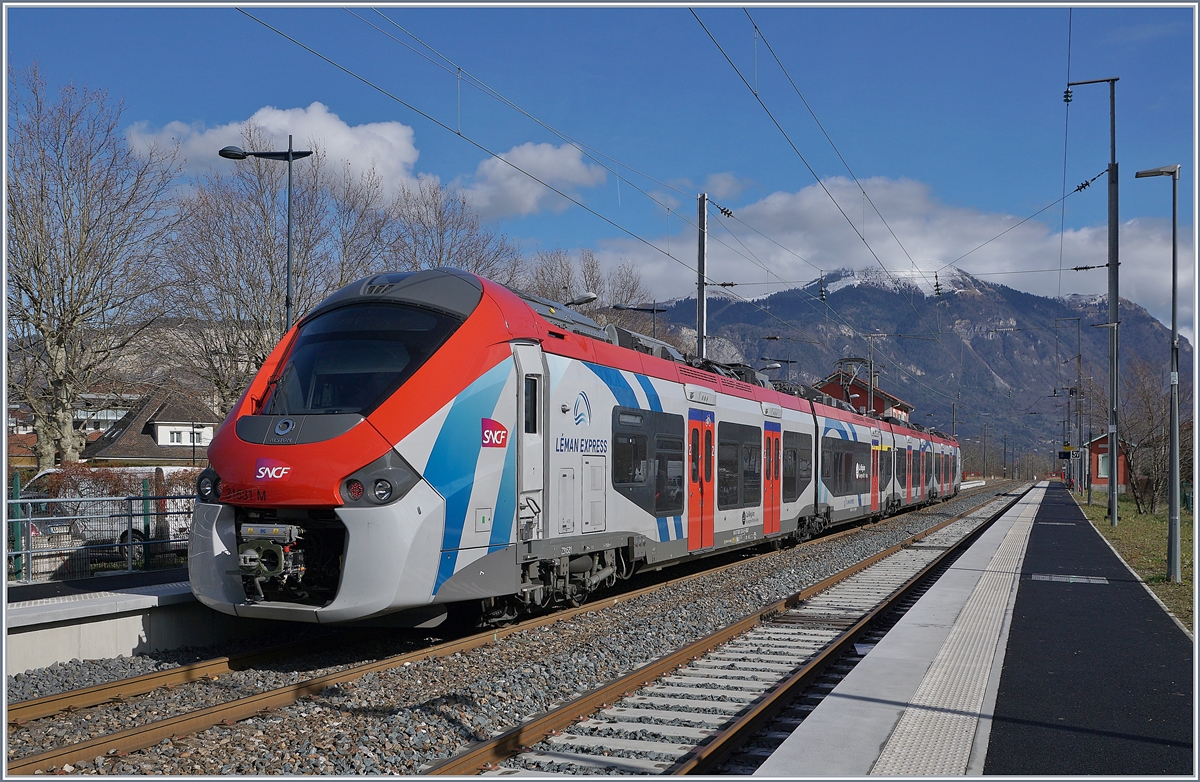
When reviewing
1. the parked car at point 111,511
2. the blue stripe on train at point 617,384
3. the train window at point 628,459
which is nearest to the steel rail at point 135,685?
the train window at point 628,459

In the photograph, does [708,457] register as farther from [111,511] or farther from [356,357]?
[111,511]

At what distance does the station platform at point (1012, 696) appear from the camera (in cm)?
640

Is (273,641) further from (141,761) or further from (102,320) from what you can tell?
(102,320)

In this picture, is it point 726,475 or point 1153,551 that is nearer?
point 726,475

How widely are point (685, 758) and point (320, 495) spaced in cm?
404

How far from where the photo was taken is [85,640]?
30.4 feet

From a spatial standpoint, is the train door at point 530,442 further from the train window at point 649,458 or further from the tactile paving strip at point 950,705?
the tactile paving strip at point 950,705

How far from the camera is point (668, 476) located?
45.7 feet

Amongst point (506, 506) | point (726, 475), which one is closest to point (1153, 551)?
point (726, 475)

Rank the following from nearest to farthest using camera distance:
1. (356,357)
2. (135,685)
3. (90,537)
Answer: (135,685) → (356,357) → (90,537)

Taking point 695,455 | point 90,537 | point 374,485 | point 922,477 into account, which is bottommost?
point 922,477

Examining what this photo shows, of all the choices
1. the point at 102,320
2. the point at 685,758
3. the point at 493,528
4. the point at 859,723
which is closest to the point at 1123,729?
the point at 859,723

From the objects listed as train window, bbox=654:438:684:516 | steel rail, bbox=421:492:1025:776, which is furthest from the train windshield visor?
train window, bbox=654:438:684:516

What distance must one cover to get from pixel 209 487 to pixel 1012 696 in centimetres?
743
